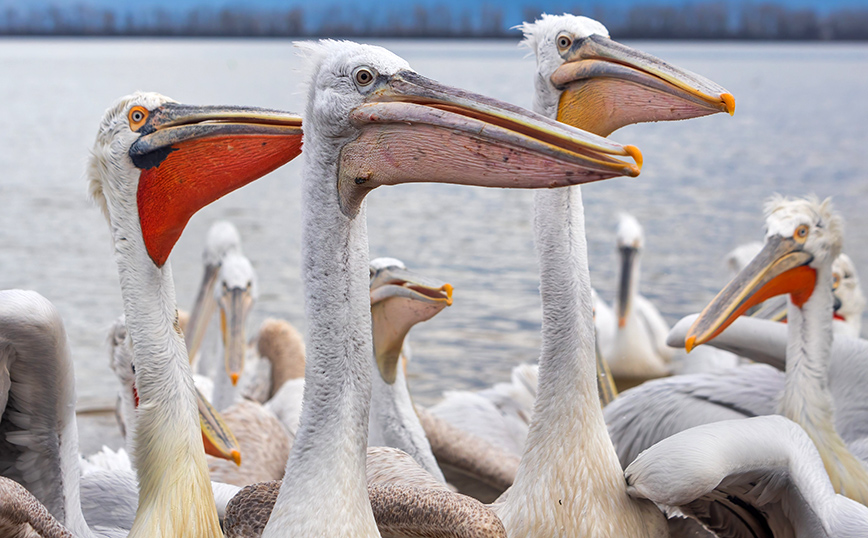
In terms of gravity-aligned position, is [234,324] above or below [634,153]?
below

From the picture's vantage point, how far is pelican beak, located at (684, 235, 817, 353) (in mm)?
2941

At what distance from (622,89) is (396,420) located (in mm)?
1367

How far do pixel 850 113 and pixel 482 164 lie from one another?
96.9ft

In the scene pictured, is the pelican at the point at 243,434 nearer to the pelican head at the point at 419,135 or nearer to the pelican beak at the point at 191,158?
the pelican beak at the point at 191,158

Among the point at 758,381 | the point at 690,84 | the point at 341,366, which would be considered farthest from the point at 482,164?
the point at 758,381

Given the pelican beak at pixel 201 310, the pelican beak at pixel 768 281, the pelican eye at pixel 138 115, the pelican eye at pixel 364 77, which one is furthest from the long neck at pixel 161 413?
the pelican beak at pixel 201 310

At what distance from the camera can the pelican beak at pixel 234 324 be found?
4.40 m

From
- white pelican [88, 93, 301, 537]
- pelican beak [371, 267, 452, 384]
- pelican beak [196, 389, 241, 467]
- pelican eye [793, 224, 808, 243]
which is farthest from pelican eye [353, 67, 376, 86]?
pelican eye [793, 224, 808, 243]

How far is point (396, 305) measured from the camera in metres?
3.21

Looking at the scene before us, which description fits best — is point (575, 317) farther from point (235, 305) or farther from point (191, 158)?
point (235, 305)

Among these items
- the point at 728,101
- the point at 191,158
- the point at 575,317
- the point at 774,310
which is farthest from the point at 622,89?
the point at 774,310

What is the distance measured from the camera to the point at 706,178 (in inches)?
588

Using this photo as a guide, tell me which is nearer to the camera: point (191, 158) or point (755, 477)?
point (191, 158)

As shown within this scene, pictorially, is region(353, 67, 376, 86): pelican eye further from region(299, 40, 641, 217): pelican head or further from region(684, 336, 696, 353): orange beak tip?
region(684, 336, 696, 353): orange beak tip
